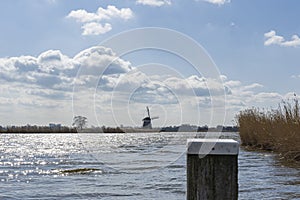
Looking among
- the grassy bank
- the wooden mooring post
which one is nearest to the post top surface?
the wooden mooring post

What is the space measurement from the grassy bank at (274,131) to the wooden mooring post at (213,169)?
14303 mm

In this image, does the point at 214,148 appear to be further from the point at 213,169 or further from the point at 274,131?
the point at 274,131

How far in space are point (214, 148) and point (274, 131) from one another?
64.5 feet

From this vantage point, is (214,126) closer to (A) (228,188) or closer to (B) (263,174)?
(A) (228,188)

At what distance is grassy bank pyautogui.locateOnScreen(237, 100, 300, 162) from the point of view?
54.5 ft

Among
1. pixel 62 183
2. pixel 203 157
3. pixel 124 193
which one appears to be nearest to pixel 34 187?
pixel 62 183

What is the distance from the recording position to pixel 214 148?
7.29 feet

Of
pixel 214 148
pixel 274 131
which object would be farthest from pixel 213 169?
pixel 274 131

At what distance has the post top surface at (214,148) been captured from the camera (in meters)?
2.21

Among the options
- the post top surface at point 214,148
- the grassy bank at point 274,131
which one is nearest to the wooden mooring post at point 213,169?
the post top surface at point 214,148

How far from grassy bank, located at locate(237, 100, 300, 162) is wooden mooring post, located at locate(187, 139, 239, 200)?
14303mm

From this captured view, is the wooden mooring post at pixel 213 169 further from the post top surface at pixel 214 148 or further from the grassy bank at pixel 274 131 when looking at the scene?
the grassy bank at pixel 274 131

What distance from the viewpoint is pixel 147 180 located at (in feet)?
44.8

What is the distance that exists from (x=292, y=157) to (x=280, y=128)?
196cm
